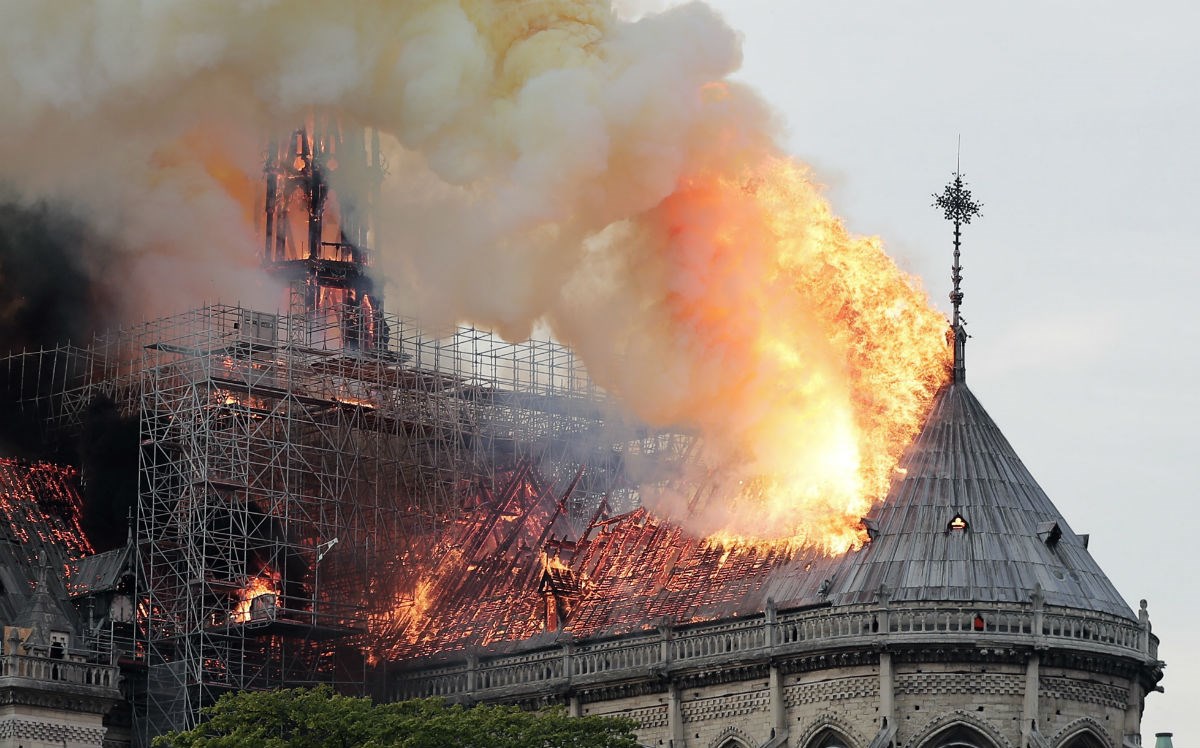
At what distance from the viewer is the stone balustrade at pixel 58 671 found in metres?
110

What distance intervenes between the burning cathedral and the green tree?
8.20 meters

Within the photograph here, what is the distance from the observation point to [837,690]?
99250 millimetres

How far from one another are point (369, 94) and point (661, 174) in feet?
45.8

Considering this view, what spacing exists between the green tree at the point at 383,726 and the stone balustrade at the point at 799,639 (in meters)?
6.72

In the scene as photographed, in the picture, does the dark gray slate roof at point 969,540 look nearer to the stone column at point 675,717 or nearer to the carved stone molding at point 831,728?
the carved stone molding at point 831,728

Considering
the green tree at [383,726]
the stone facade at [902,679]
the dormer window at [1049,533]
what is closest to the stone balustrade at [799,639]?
the stone facade at [902,679]

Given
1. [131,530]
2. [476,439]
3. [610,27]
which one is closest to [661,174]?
[610,27]

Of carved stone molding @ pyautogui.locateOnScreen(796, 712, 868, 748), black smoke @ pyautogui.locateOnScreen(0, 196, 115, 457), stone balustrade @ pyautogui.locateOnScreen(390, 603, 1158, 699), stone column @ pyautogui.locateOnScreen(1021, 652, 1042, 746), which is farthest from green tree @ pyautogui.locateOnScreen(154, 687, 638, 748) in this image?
black smoke @ pyautogui.locateOnScreen(0, 196, 115, 457)

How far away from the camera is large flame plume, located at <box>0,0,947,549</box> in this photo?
108 metres

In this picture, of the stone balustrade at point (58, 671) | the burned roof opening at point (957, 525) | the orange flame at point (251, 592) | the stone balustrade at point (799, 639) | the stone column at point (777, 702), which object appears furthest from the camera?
the orange flame at point (251, 592)

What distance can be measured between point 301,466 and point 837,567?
81.5 feet

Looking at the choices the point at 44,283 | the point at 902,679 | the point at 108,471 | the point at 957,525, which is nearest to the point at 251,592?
the point at 108,471

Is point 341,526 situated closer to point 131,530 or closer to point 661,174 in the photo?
point 131,530

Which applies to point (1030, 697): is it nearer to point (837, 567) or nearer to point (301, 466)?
point (837, 567)
